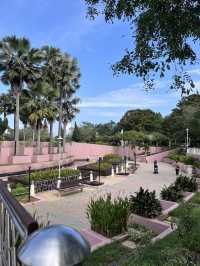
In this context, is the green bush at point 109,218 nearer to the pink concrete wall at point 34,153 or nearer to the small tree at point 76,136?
the pink concrete wall at point 34,153

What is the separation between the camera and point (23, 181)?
19547mm

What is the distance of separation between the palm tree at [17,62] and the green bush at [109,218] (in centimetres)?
2283

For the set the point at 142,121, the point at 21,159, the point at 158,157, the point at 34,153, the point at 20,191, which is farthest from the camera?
the point at 142,121

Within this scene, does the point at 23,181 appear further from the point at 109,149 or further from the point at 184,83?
the point at 109,149

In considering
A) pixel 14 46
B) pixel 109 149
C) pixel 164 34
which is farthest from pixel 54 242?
pixel 109 149

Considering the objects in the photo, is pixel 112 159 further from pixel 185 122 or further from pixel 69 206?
pixel 69 206

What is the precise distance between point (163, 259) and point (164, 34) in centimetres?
347

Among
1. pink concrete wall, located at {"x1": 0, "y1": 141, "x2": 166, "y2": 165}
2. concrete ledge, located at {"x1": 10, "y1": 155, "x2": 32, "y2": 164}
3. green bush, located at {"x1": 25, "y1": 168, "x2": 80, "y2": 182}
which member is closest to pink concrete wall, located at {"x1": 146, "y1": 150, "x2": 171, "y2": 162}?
pink concrete wall, located at {"x1": 0, "y1": 141, "x2": 166, "y2": 165}

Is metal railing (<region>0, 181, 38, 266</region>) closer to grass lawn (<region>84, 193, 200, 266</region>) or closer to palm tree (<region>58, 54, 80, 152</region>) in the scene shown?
grass lawn (<region>84, 193, 200, 266</region>)

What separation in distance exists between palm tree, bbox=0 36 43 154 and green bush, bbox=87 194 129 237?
2283 cm

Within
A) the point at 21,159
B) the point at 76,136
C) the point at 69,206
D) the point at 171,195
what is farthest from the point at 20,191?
the point at 76,136

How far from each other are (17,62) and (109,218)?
24.3m

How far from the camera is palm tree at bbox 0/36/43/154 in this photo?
94.4 feet

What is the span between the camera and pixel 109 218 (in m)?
7.67
